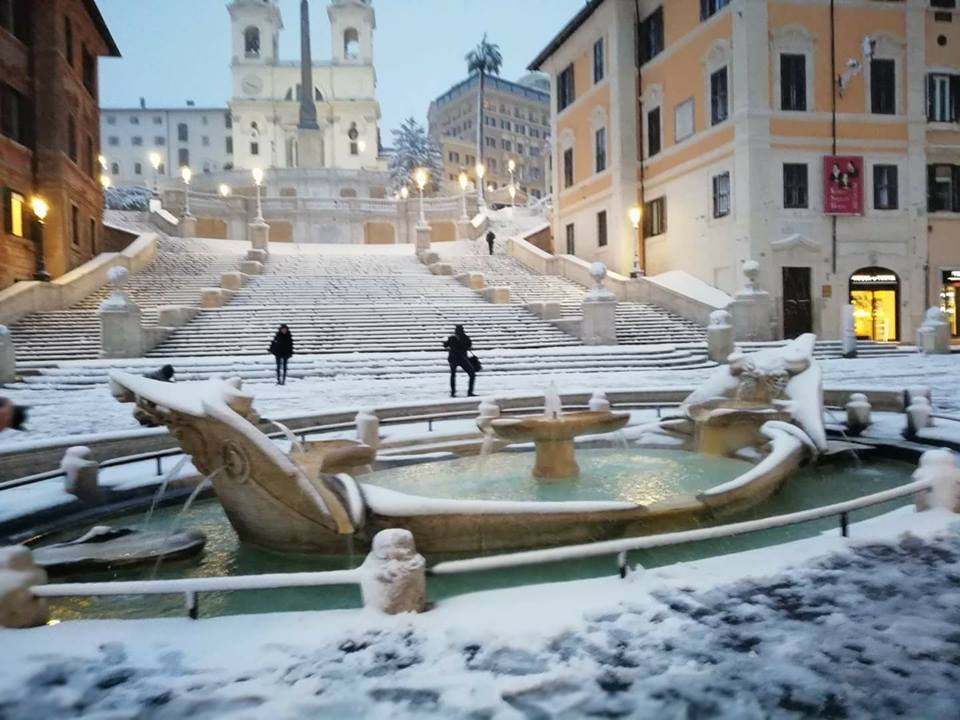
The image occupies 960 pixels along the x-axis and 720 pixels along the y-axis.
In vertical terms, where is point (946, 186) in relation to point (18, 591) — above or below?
above

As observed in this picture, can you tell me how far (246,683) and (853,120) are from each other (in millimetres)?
31420

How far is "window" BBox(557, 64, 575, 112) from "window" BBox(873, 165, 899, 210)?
1646cm

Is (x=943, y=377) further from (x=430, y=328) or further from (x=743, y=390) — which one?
(x=430, y=328)

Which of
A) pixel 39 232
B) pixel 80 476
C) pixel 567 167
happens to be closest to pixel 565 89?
pixel 567 167

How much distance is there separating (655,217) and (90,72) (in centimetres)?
2816

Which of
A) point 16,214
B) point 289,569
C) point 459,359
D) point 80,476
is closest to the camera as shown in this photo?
point 289,569

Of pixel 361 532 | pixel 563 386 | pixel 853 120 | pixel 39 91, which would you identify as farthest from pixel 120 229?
pixel 361 532

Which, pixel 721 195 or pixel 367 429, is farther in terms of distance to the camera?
pixel 721 195

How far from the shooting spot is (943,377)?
19.4m

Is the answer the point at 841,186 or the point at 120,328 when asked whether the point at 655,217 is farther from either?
the point at 120,328

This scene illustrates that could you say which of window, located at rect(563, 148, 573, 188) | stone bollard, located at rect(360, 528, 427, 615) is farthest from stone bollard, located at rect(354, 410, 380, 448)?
window, located at rect(563, 148, 573, 188)

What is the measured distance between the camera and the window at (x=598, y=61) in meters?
36.5

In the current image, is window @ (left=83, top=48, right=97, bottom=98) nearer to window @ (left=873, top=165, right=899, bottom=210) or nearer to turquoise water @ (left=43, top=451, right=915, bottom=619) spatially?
turquoise water @ (left=43, top=451, right=915, bottom=619)

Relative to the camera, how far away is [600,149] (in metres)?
36.8
